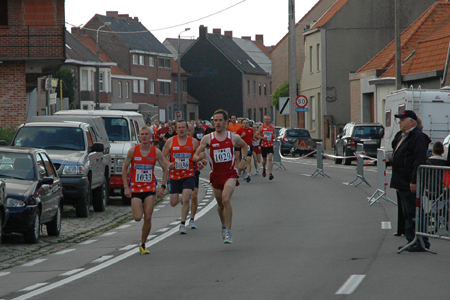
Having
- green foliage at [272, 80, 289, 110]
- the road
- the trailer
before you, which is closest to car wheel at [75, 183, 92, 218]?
the road

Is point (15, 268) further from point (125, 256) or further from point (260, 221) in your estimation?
point (260, 221)

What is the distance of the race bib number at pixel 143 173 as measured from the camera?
11.4 m

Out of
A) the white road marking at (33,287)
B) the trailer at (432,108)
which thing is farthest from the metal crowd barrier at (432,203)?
the trailer at (432,108)

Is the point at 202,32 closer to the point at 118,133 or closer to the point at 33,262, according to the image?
the point at 118,133

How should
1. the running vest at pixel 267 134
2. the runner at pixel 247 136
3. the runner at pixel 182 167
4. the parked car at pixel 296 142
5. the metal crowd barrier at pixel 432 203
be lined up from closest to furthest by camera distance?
the metal crowd barrier at pixel 432 203 < the runner at pixel 182 167 < the runner at pixel 247 136 < the running vest at pixel 267 134 < the parked car at pixel 296 142

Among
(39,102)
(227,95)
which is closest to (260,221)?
(39,102)

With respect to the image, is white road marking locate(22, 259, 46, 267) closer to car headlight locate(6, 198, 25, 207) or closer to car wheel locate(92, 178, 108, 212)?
car headlight locate(6, 198, 25, 207)

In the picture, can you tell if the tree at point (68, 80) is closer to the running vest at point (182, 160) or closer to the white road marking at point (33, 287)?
the running vest at point (182, 160)

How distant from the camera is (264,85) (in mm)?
112688

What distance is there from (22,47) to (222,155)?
23072 mm

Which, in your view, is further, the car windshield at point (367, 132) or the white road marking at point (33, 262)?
the car windshield at point (367, 132)

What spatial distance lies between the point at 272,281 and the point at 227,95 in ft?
315

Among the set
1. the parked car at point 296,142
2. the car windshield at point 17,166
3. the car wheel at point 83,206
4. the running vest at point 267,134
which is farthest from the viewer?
the parked car at point 296,142

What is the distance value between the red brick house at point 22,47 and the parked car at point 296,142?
1446cm
